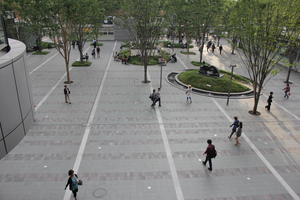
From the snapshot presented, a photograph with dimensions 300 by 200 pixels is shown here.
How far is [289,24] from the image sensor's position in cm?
1422

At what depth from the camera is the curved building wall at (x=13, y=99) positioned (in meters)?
6.87

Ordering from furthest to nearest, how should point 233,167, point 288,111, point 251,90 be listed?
point 251,90, point 288,111, point 233,167

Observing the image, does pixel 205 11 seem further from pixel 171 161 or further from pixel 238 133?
pixel 171 161

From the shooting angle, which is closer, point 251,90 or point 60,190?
point 60,190

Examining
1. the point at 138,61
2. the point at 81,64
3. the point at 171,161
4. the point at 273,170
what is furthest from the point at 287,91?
the point at 81,64

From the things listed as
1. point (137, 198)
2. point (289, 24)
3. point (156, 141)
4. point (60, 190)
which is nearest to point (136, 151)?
point (156, 141)

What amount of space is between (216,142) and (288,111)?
765cm

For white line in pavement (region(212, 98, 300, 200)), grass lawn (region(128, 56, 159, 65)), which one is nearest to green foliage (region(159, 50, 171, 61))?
grass lawn (region(128, 56, 159, 65))

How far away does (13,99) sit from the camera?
7.33 metres

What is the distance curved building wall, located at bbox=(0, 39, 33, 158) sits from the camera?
687 cm

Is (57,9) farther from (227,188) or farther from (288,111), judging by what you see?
(288,111)

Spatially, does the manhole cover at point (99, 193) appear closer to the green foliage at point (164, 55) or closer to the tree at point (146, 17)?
the tree at point (146, 17)

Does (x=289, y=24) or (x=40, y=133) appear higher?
(x=289, y=24)

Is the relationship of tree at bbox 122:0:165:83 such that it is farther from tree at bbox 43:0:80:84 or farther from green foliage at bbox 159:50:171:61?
green foliage at bbox 159:50:171:61
